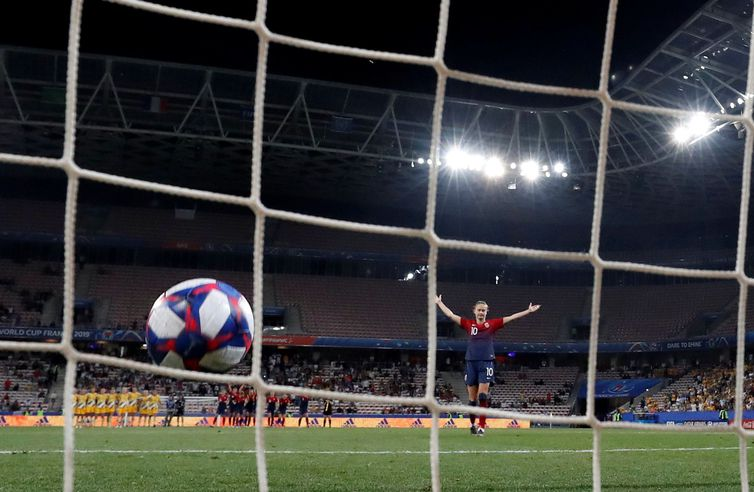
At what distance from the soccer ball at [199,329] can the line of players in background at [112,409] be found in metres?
15.1

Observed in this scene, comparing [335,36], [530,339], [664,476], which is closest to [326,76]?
[335,36]

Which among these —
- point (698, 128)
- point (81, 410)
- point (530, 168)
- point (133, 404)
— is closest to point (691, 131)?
point (698, 128)

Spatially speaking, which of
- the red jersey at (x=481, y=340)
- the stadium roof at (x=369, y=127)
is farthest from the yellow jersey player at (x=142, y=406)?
the red jersey at (x=481, y=340)

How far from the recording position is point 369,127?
23.5 m

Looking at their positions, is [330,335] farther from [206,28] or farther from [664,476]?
[664,476]

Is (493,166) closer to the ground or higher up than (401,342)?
higher up

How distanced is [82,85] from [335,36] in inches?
273

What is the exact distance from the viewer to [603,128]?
3.30 metres

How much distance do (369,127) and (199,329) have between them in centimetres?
1944

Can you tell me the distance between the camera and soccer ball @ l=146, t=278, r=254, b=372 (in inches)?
179

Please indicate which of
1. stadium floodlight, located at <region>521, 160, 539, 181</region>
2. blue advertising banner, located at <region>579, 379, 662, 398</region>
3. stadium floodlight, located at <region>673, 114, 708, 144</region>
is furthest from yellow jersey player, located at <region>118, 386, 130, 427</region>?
blue advertising banner, located at <region>579, 379, 662, 398</region>

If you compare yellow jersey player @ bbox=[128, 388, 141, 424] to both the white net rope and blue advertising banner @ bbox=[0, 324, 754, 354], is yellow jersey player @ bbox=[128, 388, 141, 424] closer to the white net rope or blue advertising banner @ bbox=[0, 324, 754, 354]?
blue advertising banner @ bbox=[0, 324, 754, 354]

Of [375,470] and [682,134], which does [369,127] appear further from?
[375,470]

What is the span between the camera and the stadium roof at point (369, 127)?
1923 cm
